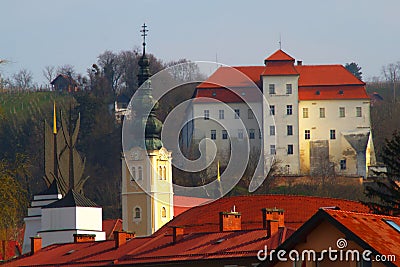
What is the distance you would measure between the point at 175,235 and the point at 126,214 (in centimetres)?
5834

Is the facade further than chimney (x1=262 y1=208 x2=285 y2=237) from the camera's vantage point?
Yes

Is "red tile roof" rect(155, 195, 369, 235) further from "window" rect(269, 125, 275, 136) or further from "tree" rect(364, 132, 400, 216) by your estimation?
"window" rect(269, 125, 275, 136)

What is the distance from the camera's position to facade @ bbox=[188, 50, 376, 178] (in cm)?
12569

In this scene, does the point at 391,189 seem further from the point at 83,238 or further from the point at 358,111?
the point at 358,111

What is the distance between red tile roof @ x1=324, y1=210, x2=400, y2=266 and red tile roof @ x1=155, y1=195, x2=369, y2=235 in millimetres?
27674

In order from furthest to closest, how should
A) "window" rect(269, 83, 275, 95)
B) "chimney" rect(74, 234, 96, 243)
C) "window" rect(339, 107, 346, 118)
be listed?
"window" rect(339, 107, 346, 118) < "window" rect(269, 83, 275, 95) < "chimney" rect(74, 234, 96, 243)

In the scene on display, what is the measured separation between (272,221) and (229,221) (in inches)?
238

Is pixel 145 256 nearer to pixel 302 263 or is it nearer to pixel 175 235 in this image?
pixel 175 235

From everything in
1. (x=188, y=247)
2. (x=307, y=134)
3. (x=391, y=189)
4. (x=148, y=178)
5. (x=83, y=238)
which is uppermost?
(x=307, y=134)

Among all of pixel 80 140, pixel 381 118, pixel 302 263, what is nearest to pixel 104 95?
pixel 80 140

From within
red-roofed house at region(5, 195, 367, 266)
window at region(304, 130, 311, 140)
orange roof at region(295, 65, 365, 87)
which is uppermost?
orange roof at region(295, 65, 365, 87)

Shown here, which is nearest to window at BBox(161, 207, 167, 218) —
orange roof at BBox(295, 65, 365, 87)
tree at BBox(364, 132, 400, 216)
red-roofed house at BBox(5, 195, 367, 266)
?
orange roof at BBox(295, 65, 365, 87)

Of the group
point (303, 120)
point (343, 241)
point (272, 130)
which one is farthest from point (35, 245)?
point (303, 120)

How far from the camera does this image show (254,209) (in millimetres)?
58875
